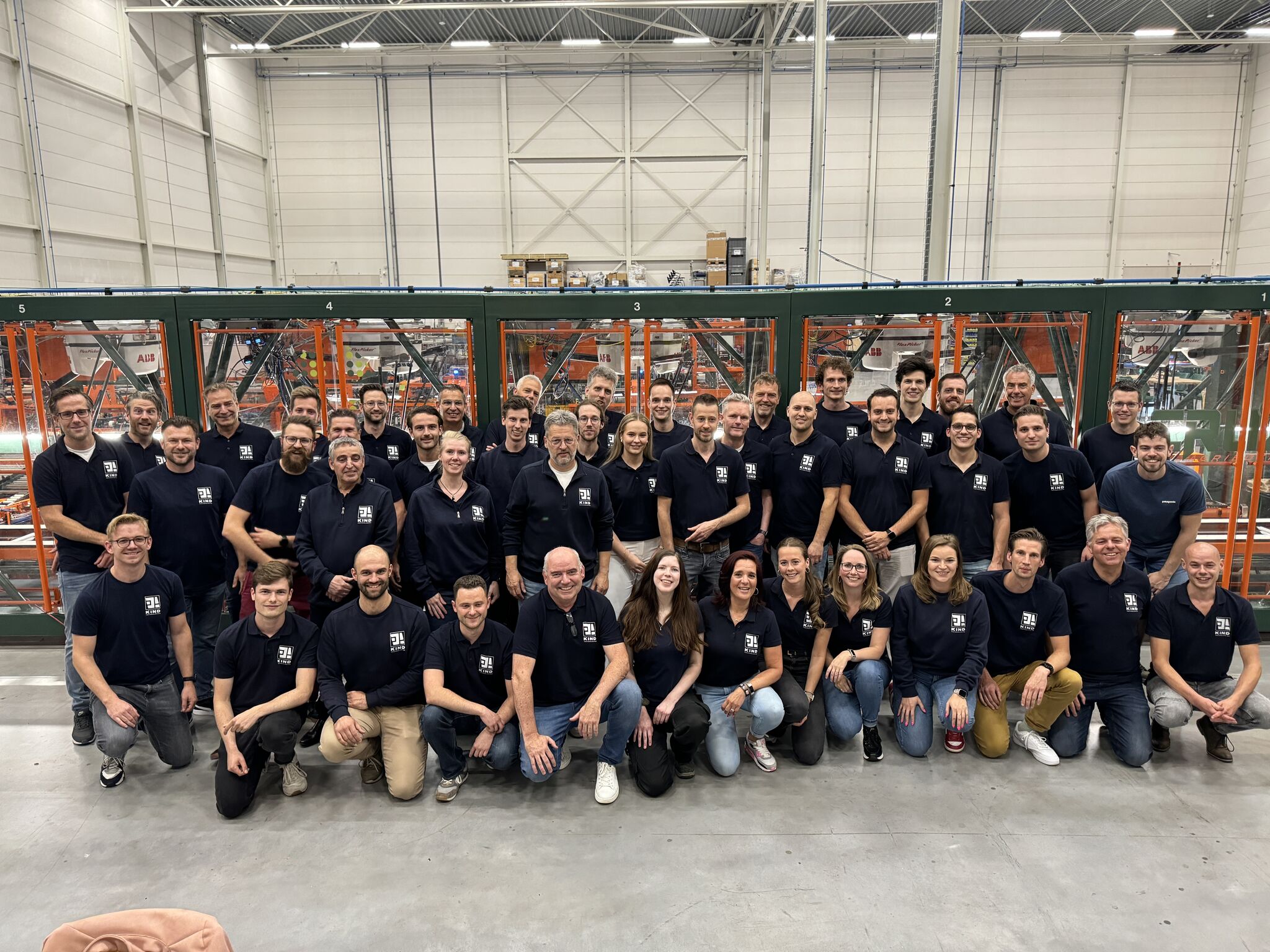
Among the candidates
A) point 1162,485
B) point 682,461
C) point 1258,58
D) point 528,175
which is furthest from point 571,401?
point 1258,58

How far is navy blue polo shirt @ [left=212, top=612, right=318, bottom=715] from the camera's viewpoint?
4.03m

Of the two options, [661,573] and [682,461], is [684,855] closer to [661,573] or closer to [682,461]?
[661,573]

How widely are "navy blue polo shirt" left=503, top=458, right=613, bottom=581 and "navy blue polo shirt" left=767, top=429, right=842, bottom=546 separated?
4.07 ft

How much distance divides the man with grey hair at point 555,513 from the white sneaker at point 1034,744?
8.66 ft

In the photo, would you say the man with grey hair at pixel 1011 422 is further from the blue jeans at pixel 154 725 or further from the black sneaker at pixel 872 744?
the blue jeans at pixel 154 725

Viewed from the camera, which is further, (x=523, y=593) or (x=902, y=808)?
(x=523, y=593)

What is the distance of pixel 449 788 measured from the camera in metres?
4.02

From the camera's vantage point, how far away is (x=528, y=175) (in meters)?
15.4

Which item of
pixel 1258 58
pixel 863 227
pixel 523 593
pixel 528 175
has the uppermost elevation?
pixel 1258 58

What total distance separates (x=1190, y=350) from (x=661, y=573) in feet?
15.8

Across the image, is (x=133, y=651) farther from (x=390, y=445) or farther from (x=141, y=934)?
(x=141, y=934)

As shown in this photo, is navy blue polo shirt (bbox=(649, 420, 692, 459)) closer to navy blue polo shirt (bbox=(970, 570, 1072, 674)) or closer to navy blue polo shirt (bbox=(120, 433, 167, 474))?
navy blue polo shirt (bbox=(970, 570, 1072, 674))

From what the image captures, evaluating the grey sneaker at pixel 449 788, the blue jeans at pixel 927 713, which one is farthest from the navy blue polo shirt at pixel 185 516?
the blue jeans at pixel 927 713

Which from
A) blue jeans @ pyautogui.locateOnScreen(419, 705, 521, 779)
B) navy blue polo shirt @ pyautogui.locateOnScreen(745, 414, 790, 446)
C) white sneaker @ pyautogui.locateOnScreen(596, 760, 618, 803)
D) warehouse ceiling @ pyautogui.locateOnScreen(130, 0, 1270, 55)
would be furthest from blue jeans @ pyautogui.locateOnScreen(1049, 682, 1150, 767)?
warehouse ceiling @ pyautogui.locateOnScreen(130, 0, 1270, 55)
